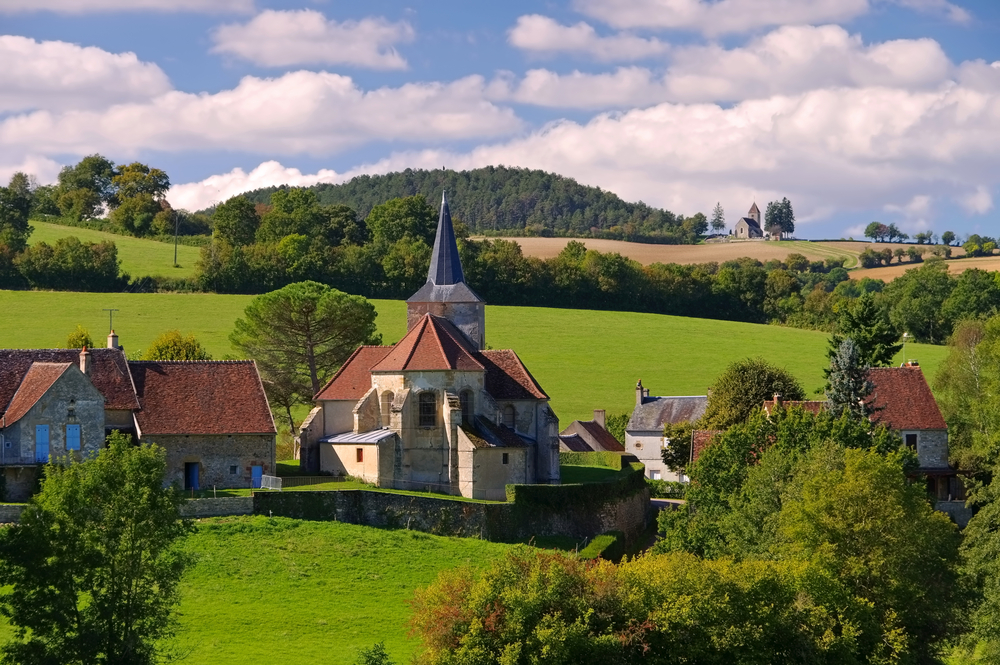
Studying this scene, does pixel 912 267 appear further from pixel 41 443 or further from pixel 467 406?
pixel 41 443

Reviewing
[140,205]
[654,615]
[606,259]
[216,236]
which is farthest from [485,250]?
[654,615]

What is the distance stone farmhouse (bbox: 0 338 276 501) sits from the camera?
49.1 meters

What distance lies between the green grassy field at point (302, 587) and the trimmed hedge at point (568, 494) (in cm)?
309

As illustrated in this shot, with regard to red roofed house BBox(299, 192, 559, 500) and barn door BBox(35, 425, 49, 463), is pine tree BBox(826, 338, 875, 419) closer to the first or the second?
red roofed house BBox(299, 192, 559, 500)

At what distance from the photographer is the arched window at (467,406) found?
5497 centimetres

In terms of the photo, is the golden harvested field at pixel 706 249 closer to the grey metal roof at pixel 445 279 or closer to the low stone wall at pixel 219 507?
the grey metal roof at pixel 445 279

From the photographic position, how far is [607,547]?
49.9m

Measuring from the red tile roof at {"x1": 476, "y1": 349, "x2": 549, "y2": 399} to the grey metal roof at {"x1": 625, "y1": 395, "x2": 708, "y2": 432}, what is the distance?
20.0 m

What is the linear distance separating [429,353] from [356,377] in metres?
6.04

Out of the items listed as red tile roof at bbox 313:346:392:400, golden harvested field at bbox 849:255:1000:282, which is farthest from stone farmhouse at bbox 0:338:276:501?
golden harvested field at bbox 849:255:1000:282

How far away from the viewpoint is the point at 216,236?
4668 inches

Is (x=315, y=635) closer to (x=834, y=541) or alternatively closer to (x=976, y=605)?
(x=834, y=541)

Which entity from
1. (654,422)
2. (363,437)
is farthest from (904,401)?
(363,437)

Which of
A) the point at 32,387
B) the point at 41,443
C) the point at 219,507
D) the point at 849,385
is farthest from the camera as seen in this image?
the point at 849,385
